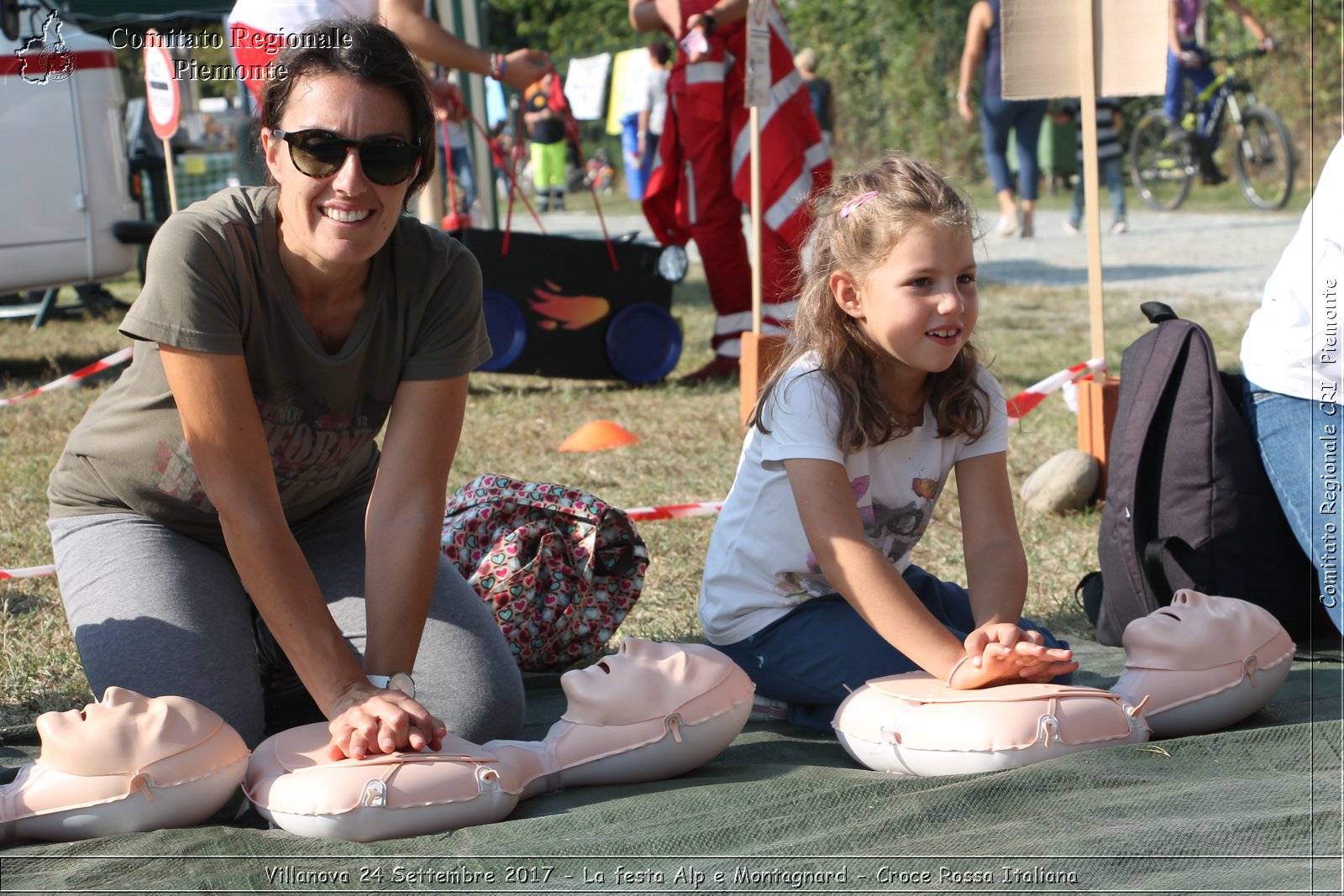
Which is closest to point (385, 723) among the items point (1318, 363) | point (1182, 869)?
point (1182, 869)

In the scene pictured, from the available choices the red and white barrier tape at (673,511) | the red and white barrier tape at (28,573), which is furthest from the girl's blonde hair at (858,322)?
the red and white barrier tape at (28,573)

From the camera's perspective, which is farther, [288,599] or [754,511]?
[754,511]

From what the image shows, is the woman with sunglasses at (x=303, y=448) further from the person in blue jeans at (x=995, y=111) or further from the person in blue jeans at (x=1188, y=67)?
the person in blue jeans at (x=1188, y=67)

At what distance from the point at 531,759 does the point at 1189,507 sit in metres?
1.51

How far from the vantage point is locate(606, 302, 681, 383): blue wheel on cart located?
6297mm

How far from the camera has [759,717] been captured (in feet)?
8.86

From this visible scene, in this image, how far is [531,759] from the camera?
2.17 metres

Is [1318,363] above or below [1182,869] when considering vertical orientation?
above

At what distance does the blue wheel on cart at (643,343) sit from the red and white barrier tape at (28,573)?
313 cm

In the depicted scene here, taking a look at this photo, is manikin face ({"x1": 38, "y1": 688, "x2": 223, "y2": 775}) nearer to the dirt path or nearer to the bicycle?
the dirt path

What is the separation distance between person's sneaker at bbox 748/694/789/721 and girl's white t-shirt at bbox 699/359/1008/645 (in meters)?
0.13

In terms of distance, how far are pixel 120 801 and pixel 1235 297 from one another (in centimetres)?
757

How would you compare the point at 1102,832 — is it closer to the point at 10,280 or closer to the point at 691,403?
the point at 691,403

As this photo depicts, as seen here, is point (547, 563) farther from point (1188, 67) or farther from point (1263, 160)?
point (1188, 67)
